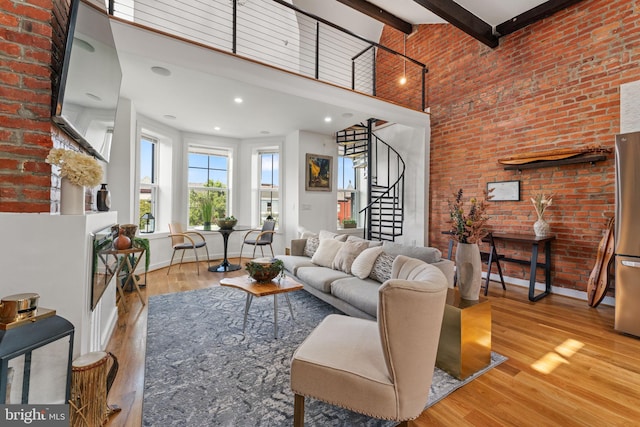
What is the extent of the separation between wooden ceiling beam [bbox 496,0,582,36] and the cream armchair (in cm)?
460

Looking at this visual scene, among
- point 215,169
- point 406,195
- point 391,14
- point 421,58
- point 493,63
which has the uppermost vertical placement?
point 391,14

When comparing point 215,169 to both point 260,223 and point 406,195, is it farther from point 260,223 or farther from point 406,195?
point 406,195

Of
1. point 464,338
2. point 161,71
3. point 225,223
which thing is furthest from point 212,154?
point 464,338

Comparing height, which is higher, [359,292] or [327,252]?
[327,252]

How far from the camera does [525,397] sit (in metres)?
1.70

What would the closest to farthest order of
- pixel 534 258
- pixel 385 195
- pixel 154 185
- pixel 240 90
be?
pixel 534 258 < pixel 240 90 < pixel 154 185 < pixel 385 195

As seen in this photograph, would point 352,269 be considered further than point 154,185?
No

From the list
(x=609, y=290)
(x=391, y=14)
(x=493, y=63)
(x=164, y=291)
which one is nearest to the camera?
(x=609, y=290)

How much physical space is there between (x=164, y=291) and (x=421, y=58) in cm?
637

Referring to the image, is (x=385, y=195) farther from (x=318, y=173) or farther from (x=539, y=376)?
(x=539, y=376)

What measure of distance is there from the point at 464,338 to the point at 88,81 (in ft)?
10.3

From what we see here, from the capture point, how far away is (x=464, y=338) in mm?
1869

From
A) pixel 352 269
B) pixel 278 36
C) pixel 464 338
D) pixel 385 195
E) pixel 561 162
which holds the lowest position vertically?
pixel 464 338

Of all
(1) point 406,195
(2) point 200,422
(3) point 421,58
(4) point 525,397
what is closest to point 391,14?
(3) point 421,58
